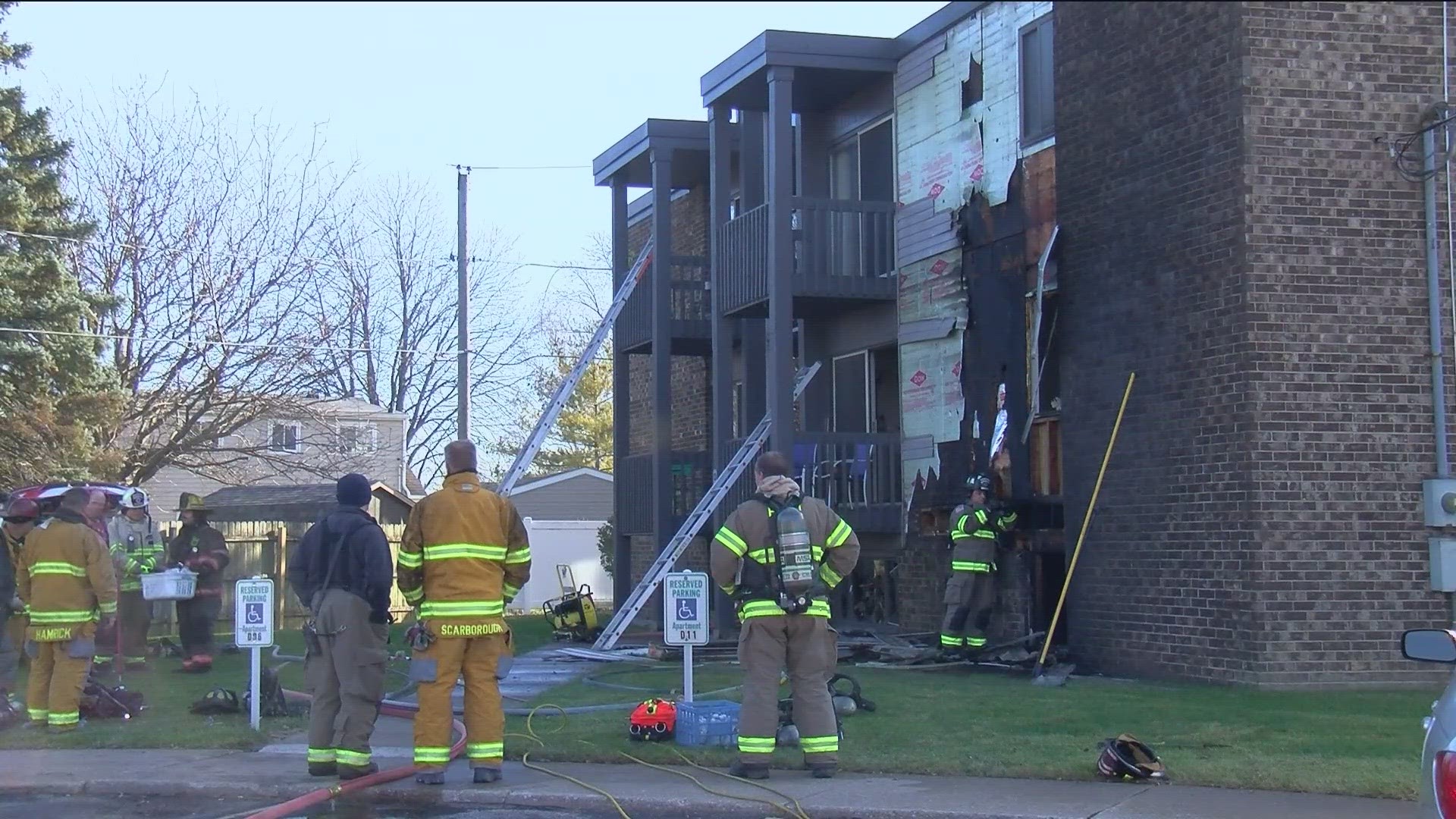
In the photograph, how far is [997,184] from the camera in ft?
49.4

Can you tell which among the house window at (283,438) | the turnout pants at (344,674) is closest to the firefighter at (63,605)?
the turnout pants at (344,674)

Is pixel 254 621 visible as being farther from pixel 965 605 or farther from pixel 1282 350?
pixel 1282 350

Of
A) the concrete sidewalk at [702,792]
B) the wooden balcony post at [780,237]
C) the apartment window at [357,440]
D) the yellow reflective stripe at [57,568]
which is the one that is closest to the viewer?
the concrete sidewalk at [702,792]

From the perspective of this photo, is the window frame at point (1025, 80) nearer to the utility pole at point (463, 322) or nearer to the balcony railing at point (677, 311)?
the balcony railing at point (677, 311)

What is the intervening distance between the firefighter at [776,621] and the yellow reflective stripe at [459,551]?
50.4 inches

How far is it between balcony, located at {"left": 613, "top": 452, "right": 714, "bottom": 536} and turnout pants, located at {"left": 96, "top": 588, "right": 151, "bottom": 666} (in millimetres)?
6008

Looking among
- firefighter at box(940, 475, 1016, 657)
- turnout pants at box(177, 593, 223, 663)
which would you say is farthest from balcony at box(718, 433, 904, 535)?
turnout pants at box(177, 593, 223, 663)

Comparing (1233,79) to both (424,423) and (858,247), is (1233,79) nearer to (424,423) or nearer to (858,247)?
(858,247)

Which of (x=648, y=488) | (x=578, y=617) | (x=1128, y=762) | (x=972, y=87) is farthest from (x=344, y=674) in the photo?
(x=648, y=488)

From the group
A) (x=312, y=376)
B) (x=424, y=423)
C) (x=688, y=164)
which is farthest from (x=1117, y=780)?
(x=424, y=423)

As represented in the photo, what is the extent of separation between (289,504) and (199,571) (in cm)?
1022

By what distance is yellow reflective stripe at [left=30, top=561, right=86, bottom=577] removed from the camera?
10.7 m

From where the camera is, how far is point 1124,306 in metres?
13.1

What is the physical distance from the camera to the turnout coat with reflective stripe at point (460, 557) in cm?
849
